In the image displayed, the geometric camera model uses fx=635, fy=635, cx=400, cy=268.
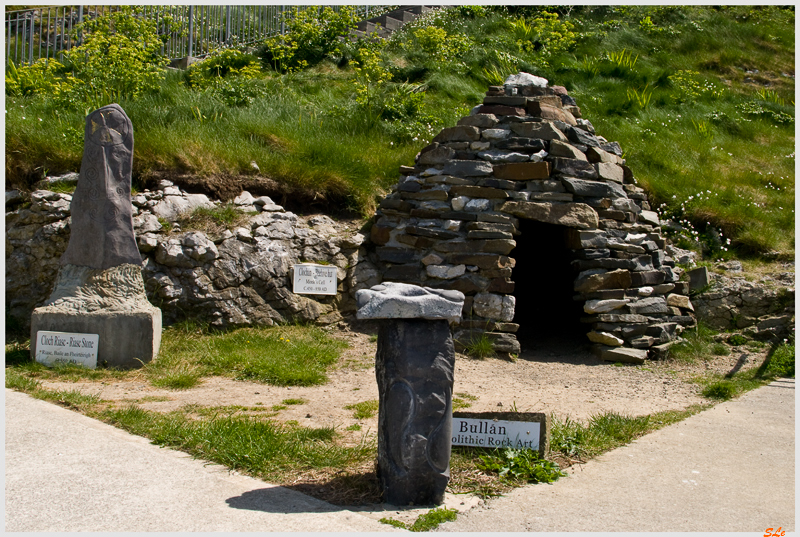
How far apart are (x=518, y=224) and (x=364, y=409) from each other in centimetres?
366

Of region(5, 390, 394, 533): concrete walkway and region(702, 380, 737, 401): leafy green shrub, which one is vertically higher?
region(702, 380, 737, 401): leafy green shrub

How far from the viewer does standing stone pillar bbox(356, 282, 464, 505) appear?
304cm

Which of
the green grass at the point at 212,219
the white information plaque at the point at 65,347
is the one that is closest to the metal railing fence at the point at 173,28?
the green grass at the point at 212,219

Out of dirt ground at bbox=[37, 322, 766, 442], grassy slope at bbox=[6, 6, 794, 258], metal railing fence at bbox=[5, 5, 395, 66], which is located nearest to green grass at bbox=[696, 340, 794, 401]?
dirt ground at bbox=[37, 322, 766, 442]

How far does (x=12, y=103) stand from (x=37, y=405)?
653 cm

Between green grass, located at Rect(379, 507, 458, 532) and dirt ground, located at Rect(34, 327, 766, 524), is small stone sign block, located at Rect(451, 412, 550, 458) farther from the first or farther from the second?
green grass, located at Rect(379, 507, 458, 532)

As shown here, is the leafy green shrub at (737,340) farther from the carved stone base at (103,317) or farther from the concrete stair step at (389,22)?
the concrete stair step at (389,22)

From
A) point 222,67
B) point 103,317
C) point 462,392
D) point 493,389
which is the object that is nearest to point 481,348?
point 493,389

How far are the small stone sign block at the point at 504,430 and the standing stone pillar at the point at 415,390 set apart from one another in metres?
0.61

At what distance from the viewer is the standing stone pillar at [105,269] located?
587 centimetres

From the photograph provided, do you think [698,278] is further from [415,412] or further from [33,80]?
[33,80]

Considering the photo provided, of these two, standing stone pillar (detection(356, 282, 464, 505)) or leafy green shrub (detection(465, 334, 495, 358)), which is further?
leafy green shrub (detection(465, 334, 495, 358))

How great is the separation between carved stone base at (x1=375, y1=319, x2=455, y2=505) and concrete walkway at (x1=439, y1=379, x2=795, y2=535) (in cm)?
27

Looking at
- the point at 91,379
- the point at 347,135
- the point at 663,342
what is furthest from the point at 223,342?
the point at 663,342
